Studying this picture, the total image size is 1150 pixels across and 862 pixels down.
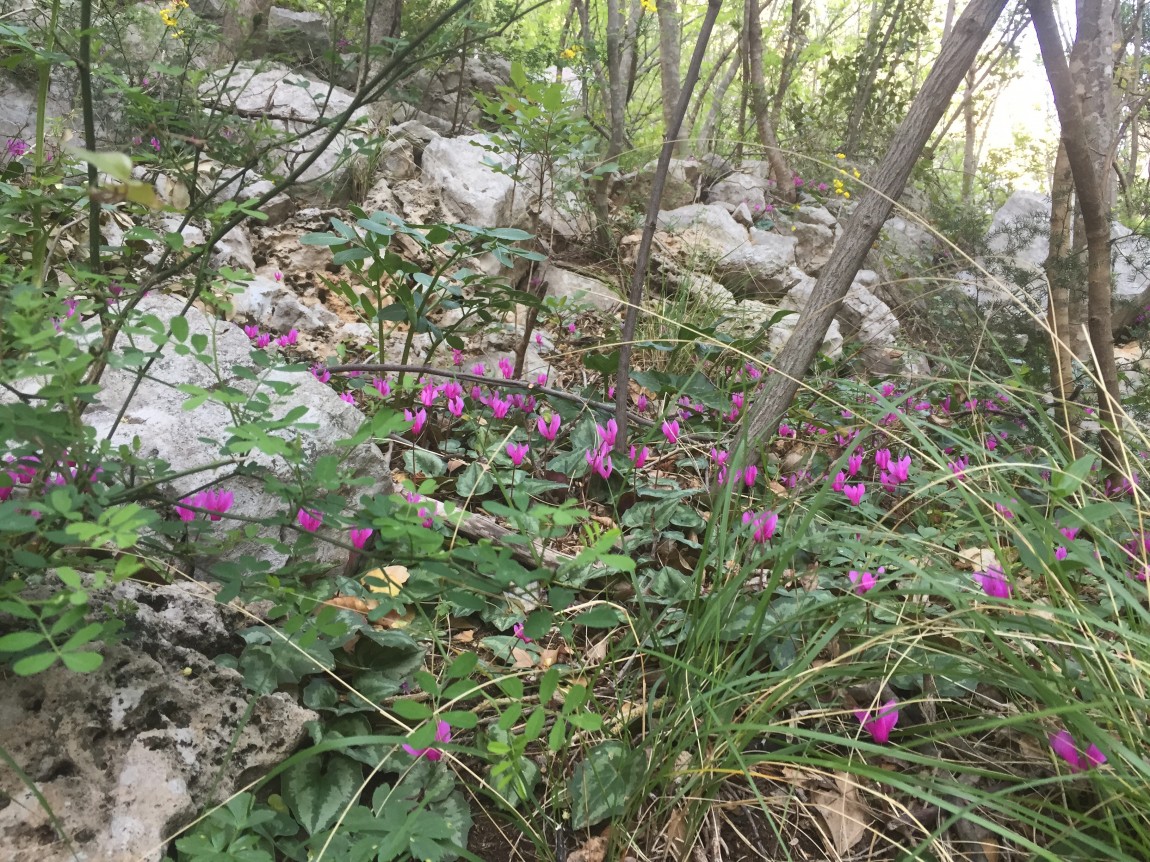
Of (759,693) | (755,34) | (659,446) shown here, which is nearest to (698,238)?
(659,446)

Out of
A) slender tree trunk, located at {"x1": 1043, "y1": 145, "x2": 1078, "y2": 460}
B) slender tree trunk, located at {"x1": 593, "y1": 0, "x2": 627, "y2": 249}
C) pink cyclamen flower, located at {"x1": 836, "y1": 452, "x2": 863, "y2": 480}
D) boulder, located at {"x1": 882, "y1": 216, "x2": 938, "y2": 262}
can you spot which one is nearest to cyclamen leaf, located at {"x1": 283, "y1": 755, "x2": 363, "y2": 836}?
pink cyclamen flower, located at {"x1": 836, "y1": 452, "x2": 863, "y2": 480}

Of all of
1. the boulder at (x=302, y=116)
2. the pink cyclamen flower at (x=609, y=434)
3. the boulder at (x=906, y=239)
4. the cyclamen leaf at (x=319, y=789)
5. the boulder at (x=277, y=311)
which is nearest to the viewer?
the cyclamen leaf at (x=319, y=789)

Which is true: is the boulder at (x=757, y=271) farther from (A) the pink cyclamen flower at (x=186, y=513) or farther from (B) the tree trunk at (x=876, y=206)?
(A) the pink cyclamen flower at (x=186, y=513)

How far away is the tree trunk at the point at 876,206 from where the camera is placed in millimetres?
1833

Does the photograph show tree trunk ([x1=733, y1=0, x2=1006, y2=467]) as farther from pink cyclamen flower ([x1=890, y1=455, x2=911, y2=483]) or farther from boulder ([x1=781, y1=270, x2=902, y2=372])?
boulder ([x1=781, y1=270, x2=902, y2=372])

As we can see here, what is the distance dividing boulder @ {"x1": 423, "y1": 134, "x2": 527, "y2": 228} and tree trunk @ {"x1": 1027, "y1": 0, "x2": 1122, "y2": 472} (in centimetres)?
271

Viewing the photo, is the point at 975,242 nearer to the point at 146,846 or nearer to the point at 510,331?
the point at 510,331

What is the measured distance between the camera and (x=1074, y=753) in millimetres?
1140

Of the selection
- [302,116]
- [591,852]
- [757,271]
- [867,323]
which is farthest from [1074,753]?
[302,116]

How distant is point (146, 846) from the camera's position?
1.01 m

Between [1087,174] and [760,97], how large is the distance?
191 inches

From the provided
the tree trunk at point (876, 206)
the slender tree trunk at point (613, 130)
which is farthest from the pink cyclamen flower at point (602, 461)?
the slender tree trunk at point (613, 130)

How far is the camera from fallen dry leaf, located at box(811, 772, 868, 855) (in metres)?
1.29

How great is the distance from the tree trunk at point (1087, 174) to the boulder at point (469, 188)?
271 centimetres
